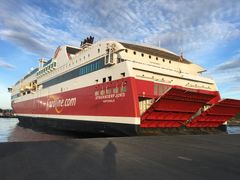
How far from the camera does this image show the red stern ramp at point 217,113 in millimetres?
19609

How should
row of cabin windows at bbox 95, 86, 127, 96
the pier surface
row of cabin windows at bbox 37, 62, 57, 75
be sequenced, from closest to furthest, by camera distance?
1. the pier surface
2. row of cabin windows at bbox 95, 86, 127, 96
3. row of cabin windows at bbox 37, 62, 57, 75

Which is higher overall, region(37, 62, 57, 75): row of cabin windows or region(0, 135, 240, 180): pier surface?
region(37, 62, 57, 75): row of cabin windows

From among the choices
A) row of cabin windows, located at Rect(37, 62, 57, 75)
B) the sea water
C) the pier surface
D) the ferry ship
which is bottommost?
the sea water

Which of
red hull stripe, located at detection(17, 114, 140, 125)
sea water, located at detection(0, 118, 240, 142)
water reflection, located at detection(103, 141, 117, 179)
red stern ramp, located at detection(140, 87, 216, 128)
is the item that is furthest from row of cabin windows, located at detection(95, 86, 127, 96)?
water reflection, located at detection(103, 141, 117, 179)

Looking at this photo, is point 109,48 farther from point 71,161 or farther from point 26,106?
point 26,106

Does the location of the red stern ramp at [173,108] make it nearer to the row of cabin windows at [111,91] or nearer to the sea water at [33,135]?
the row of cabin windows at [111,91]

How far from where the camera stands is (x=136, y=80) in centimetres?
1625

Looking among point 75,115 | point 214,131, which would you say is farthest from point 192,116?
point 75,115

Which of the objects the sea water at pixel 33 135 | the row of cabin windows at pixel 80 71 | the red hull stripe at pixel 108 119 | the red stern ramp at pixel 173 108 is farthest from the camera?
the sea water at pixel 33 135

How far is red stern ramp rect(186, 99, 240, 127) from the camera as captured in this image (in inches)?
772

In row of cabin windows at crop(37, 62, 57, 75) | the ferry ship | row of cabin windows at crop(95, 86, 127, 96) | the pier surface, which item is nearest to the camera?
the pier surface

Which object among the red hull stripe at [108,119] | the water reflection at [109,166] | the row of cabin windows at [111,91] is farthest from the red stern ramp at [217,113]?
the water reflection at [109,166]

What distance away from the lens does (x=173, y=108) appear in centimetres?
1739

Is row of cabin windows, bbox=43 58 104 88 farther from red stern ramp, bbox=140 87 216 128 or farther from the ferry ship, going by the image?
red stern ramp, bbox=140 87 216 128
